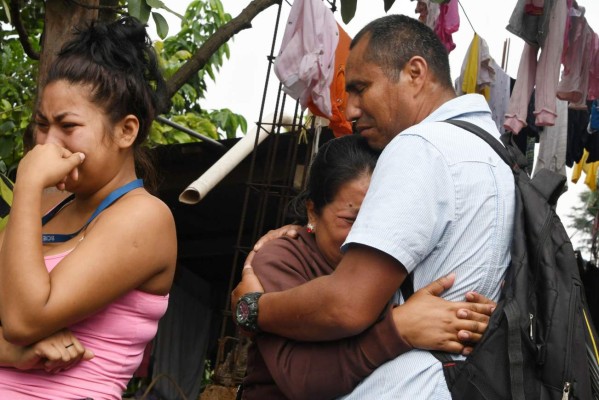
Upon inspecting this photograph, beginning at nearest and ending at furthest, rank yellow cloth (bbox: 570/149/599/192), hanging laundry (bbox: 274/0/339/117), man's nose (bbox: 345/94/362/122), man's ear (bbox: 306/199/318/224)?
man's nose (bbox: 345/94/362/122) → man's ear (bbox: 306/199/318/224) → hanging laundry (bbox: 274/0/339/117) → yellow cloth (bbox: 570/149/599/192)

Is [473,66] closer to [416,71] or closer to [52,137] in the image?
[416,71]

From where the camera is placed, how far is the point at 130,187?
7.61 ft

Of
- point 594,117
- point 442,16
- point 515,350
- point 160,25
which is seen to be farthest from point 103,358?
point 594,117

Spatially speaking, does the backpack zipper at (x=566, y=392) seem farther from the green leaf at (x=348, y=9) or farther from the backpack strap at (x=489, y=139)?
the green leaf at (x=348, y=9)

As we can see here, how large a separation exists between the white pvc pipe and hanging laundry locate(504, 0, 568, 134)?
6.61ft

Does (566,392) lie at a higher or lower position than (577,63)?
lower

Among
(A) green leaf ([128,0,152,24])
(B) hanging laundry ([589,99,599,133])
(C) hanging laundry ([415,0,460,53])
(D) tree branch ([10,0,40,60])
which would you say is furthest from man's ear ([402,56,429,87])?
(B) hanging laundry ([589,99,599,133])

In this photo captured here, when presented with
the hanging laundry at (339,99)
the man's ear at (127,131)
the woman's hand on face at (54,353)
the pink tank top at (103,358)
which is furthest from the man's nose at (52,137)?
the hanging laundry at (339,99)

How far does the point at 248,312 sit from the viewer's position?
2.20 metres

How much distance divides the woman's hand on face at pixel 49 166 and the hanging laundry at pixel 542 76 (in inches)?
182

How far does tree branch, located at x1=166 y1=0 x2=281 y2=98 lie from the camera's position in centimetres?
347

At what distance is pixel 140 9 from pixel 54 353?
4.84ft

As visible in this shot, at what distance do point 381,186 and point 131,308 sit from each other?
2.22 ft

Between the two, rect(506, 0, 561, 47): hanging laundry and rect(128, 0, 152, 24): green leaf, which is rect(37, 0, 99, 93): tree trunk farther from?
rect(506, 0, 561, 47): hanging laundry
